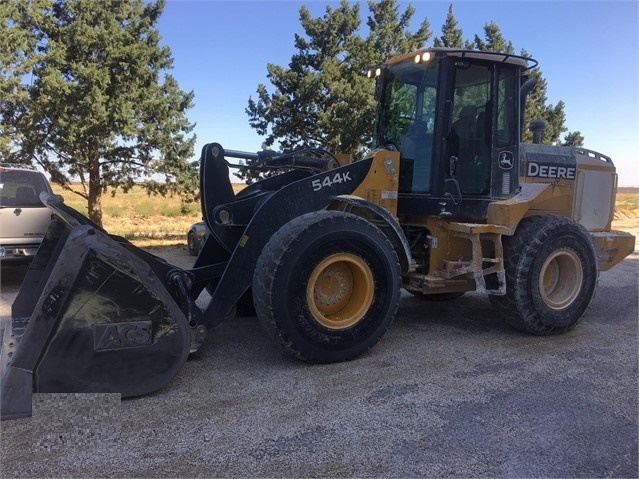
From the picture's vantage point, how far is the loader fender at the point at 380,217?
15.7ft

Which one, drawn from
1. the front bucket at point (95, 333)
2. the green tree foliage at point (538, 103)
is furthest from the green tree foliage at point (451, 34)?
the front bucket at point (95, 333)

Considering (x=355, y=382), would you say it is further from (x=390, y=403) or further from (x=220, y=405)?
(x=220, y=405)

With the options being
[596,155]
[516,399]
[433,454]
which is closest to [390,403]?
[433,454]

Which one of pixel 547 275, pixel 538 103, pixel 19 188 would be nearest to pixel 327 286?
pixel 547 275

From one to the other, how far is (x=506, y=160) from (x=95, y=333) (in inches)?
177

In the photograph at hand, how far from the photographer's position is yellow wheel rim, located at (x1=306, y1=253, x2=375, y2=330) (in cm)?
445

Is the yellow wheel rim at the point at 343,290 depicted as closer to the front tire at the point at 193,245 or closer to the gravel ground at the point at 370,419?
the gravel ground at the point at 370,419

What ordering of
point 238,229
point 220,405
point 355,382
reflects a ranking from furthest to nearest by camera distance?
point 238,229
point 355,382
point 220,405

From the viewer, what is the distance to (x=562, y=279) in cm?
568

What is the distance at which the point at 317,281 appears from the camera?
177 inches

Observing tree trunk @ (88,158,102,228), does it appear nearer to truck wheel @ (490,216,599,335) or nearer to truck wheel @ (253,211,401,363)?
truck wheel @ (253,211,401,363)

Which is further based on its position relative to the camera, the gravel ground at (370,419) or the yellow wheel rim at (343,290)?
the yellow wheel rim at (343,290)

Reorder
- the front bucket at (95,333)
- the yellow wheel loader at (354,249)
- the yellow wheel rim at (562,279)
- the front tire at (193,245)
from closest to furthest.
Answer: the front bucket at (95,333) → the yellow wheel loader at (354,249) → the yellow wheel rim at (562,279) → the front tire at (193,245)

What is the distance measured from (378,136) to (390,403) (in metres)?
3.45
